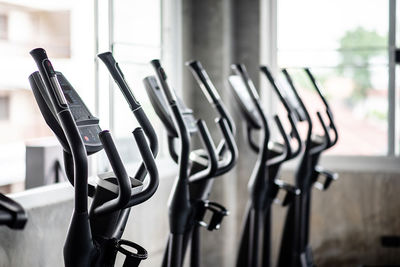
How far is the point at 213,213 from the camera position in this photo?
2742 millimetres

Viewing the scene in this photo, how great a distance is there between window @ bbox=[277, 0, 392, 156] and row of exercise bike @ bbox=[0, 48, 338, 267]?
1.11m

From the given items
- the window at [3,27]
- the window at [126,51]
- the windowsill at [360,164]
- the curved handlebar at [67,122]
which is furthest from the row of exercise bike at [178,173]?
the window at [3,27]

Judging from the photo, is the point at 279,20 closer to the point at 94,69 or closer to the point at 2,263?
the point at 94,69

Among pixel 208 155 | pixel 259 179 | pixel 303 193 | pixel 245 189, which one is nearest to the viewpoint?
pixel 208 155

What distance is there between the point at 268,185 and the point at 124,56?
3.96 ft

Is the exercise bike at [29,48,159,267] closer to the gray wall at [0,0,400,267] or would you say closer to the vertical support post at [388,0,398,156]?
the gray wall at [0,0,400,267]

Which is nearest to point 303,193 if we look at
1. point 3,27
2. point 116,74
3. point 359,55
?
point 359,55

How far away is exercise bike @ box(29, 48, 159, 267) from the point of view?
1919 millimetres

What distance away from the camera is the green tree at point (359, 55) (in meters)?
5.25

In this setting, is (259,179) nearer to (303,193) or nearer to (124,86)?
(303,193)

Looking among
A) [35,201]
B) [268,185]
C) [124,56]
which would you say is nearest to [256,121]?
[268,185]

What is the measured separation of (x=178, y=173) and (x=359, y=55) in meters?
3.06

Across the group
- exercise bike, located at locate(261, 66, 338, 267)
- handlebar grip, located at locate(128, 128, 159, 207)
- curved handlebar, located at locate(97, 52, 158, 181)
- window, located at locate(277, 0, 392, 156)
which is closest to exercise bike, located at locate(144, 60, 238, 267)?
curved handlebar, located at locate(97, 52, 158, 181)

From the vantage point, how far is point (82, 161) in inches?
75.3
